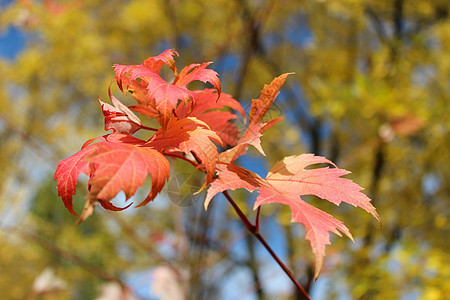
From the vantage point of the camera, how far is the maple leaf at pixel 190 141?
Answer: 0.28m

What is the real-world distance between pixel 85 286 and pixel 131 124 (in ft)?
31.7

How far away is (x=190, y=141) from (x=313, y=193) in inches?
4.6

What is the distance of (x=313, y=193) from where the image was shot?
0.30 m

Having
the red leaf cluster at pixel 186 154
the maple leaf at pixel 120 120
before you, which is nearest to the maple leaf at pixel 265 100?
the red leaf cluster at pixel 186 154

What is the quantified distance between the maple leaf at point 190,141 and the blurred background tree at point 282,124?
95 mm

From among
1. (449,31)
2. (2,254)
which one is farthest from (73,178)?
(2,254)

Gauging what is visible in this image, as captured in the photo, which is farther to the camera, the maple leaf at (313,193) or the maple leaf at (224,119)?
the maple leaf at (224,119)

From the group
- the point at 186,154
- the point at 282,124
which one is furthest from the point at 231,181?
the point at 282,124

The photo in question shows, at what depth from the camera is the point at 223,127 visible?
1.32 ft

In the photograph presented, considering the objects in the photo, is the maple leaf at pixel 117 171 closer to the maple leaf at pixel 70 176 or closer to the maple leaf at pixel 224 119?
the maple leaf at pixel 70 176

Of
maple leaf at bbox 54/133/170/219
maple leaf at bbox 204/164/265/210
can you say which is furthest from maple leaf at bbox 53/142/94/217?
maple leaf at bbox 204/164/265/210

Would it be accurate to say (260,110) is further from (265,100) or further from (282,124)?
(282,124)

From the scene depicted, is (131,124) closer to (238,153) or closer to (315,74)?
(238,153)

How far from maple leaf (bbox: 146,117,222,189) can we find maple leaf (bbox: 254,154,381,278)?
50 mm
